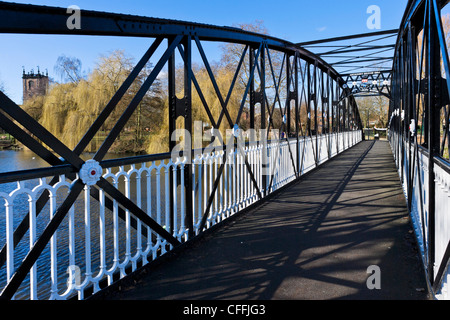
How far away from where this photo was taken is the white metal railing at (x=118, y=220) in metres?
2.24

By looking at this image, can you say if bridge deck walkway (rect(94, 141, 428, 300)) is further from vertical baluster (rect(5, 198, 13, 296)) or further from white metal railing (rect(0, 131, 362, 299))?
vertical baluster (rect(5, 198, 13, 296))

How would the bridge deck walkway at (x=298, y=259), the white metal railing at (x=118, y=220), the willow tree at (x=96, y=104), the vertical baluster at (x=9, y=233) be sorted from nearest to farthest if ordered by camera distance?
the vertical baluster at (x=9, y=233) < the white metal railing at (x=118, y=220) < the bridge deck walkway at (x=298, y=259) < the willow tree at (x=96, y=104)

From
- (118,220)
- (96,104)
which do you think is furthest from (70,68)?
(118,220)

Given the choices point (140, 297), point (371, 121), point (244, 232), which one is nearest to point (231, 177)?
point (244, 232)

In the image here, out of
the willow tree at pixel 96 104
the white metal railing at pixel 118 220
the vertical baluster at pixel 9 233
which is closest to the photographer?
the vertical baluster at pixel 9 233

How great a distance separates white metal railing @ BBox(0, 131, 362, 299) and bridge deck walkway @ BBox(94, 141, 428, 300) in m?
0.23

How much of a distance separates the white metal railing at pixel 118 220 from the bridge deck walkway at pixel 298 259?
23 cm

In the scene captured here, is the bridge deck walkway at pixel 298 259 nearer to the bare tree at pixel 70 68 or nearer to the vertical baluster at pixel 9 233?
the vertical baluster at pixel 9 233

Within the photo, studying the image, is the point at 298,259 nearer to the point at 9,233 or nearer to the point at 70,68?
the point at 9,233

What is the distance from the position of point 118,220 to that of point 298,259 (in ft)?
11.6

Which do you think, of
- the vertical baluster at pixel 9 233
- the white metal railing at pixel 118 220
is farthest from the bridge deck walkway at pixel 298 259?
the vertical baluster at pixel 9 233

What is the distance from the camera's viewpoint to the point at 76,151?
255 cm

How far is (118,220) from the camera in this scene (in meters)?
5.71

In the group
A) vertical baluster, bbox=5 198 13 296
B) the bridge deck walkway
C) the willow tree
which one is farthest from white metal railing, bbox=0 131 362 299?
the willow tree
